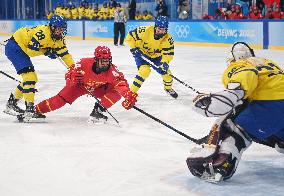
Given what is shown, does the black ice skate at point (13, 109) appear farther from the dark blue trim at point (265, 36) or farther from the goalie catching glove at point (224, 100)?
the dark blue trim at point (265, 36)

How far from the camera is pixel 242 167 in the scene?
3.81 meters

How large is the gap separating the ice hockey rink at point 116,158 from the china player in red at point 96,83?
0.19 metres

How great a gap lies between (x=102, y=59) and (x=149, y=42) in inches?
79.2

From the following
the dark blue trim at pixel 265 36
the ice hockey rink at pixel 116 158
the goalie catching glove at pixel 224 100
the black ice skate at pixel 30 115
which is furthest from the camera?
the dark blue trim at pixel 265 36

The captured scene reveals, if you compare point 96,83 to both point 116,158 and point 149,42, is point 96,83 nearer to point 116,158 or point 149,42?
point 116,158

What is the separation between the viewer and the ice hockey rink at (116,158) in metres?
3.33

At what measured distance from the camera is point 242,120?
341cm

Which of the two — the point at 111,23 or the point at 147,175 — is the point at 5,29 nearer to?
the point at 111,23

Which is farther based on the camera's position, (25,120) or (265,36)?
(265,36)

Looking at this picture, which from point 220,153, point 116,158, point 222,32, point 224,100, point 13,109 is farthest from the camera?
point 222,32

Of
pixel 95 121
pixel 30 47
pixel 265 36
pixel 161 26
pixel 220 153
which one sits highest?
pixel 161 26

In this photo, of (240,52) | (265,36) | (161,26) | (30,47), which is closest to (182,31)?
(265,36)

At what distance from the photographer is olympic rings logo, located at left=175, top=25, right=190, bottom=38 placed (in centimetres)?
1759

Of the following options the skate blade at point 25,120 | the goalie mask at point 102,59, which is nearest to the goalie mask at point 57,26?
the goalie mask at point 102,59
